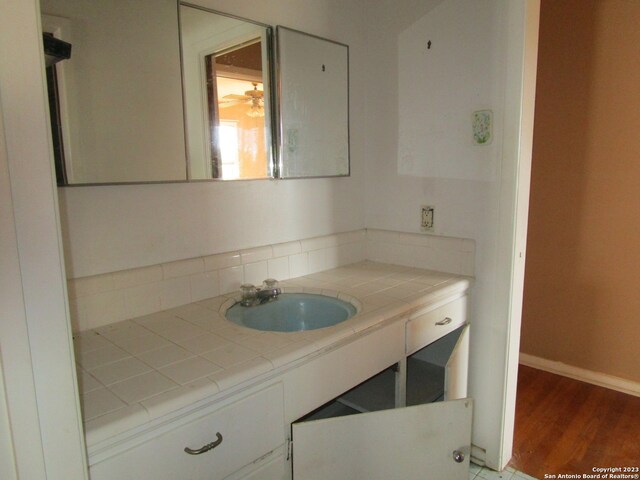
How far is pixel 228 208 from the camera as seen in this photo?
5.18 ft

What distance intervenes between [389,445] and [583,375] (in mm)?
1843

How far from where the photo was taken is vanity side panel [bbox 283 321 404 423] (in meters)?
1.12

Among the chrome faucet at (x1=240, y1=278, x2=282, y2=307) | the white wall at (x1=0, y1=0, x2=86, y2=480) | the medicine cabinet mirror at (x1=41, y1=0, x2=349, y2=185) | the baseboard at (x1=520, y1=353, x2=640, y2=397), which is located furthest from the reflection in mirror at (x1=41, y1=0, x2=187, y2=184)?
the baseboard at (x1=520, y1=353, x2=640, y2=397)

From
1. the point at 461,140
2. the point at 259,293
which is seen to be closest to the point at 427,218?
the point at 461,140

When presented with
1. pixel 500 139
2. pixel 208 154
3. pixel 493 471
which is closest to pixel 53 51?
pixel 208 154

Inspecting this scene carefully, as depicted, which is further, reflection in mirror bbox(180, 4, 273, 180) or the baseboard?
the baseboard

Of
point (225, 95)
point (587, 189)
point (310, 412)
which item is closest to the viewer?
point (310, 412)

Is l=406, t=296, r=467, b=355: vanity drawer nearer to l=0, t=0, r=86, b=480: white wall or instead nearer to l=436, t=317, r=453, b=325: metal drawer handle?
l=436, t=317, r=453, b=325: metal drawer handle

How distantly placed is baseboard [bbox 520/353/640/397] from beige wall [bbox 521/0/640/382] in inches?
1.2

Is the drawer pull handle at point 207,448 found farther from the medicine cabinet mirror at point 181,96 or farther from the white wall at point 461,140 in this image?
the white wall at point 461,140

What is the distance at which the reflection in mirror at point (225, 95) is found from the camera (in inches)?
56.6

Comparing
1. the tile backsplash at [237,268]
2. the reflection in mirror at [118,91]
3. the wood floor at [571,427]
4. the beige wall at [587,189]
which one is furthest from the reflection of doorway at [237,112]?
the beige wall at [587,189]

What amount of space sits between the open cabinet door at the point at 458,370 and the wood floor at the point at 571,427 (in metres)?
0.44

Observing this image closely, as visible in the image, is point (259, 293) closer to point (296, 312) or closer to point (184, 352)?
A: point (296, 312)
